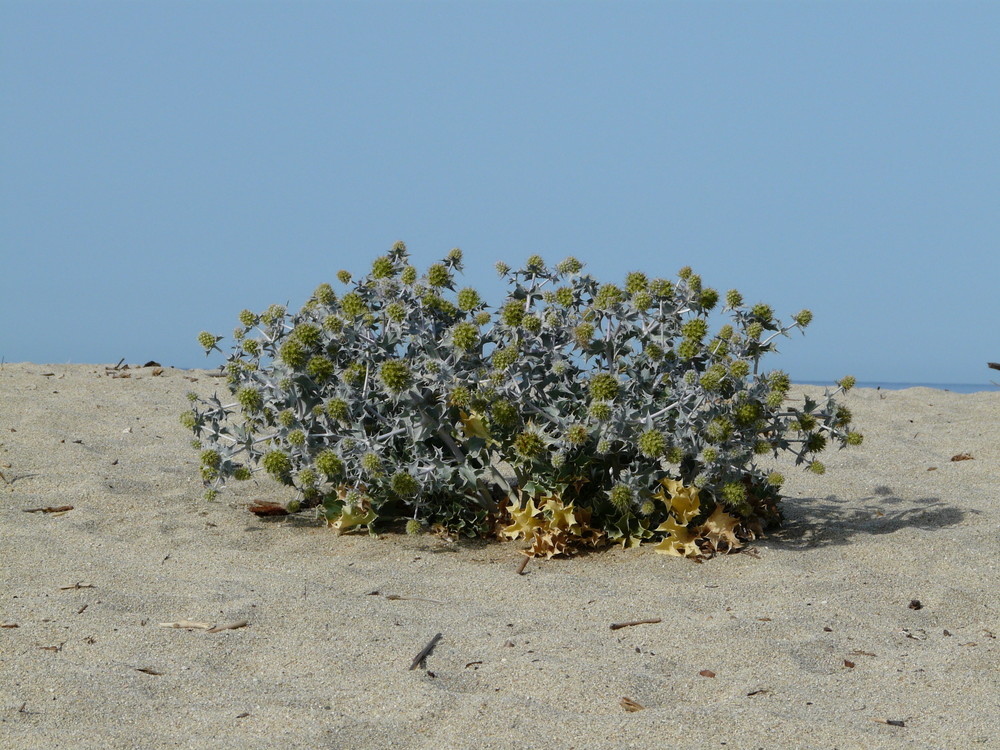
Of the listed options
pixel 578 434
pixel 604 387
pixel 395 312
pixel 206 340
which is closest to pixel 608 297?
pixel 604 387

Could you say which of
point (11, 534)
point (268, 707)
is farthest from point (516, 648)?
point (11, 534)

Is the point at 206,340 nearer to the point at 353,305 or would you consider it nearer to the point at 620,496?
the point at 353,305

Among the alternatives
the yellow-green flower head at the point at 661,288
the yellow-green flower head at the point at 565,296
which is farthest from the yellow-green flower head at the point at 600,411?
the yellow-green flower head at the point at 661,288

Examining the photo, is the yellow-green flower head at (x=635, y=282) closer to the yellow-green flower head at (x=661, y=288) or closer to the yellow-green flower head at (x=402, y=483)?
the yellow-green flower head at (x=661, y=288)

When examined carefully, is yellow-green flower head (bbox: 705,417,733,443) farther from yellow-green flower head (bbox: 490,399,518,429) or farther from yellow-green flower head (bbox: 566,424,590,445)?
yellow-green flower head (bbox: 490,399,518,429)

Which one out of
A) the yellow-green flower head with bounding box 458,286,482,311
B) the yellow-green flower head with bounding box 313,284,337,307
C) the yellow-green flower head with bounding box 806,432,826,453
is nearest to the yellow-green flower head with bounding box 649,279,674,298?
the yellow-green flower head with bounding box 458,286,482,311

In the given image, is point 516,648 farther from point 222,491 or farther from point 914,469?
point 914,469
